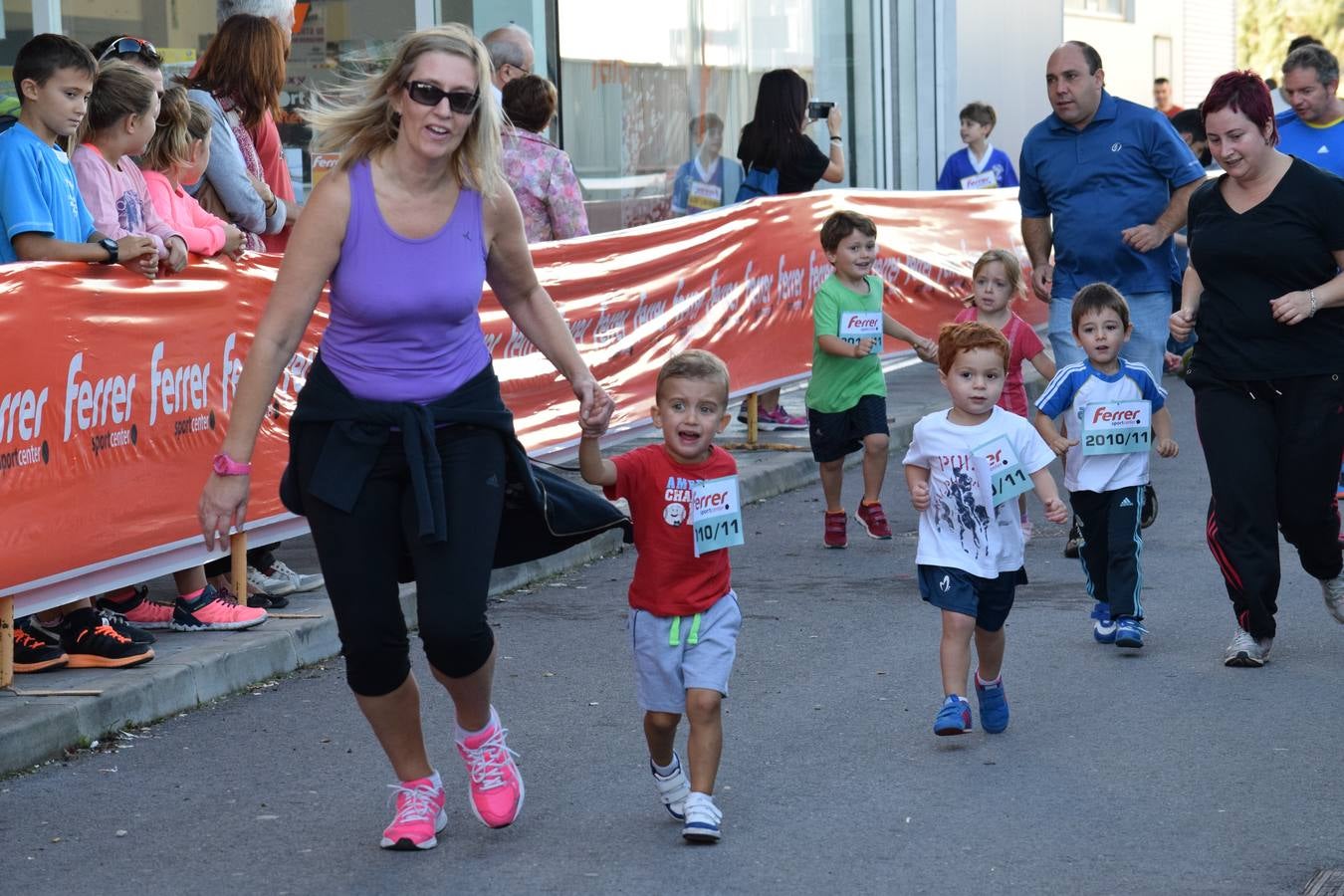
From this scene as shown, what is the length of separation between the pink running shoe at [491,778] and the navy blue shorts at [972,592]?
1.55 meters

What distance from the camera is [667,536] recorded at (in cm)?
489

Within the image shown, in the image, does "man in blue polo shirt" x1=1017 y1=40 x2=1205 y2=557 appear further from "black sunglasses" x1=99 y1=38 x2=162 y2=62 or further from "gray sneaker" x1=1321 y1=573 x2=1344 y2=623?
"black sunglasses" x1=99 y1=38 x2=162 y2=62

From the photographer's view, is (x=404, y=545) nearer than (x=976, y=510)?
Yes

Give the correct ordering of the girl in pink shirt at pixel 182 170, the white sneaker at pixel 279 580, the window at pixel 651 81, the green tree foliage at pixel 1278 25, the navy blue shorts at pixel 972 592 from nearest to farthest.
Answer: the navy blue shorts at pixel 972 592 → the girl in pink shirt at pixel 182 170 → the white sneaker at pixel 279 580 → the window at pixel 651 81 → the green tree foliage at pixel 1278 25

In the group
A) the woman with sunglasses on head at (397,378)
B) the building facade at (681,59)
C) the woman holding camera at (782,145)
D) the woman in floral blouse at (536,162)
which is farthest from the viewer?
the building facade at (681,59)

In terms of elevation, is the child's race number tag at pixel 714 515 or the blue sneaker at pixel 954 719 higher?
the child's race number tag at pixel 714 515

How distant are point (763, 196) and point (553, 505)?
26.4 ft

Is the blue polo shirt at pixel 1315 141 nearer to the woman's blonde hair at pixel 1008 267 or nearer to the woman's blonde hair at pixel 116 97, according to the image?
the woman's blonde hair at pixel 1008 267

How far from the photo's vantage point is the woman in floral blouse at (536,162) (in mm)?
9312

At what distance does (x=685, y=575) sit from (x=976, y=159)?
12.7 meters

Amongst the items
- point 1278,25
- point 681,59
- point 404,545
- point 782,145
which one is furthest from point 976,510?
point 1278,25

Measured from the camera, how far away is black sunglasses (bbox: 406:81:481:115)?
4.48 m

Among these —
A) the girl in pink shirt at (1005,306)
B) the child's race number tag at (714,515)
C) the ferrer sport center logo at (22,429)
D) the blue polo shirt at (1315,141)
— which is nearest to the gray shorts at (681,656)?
the child's race number tag at (714,515)

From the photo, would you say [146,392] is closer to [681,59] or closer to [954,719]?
[954,719]
